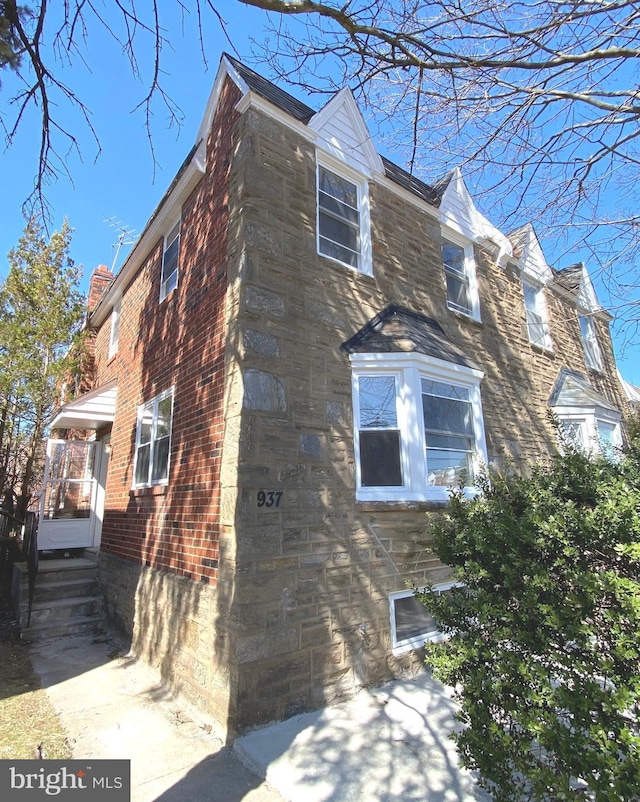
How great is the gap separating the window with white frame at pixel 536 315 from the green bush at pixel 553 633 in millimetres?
7898

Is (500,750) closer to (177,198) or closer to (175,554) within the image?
(175,554)

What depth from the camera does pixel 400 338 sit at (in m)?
6.06

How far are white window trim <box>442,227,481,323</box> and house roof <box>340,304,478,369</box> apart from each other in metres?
1.81

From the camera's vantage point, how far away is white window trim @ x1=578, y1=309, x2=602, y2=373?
12.8 m

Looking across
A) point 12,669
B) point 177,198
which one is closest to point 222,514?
point 12,669

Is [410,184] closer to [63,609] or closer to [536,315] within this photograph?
[536,315]

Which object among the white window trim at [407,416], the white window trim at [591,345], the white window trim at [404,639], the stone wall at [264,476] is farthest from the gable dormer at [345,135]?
the white window trim at [591,345]

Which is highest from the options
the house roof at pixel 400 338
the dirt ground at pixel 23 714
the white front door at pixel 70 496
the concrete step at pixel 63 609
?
the house roof at pixel 400 338

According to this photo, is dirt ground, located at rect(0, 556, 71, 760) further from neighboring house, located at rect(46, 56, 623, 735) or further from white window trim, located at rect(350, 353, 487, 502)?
white window trim, located at rect(350, 353, 487, 502)

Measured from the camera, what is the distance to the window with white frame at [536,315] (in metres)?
10.5

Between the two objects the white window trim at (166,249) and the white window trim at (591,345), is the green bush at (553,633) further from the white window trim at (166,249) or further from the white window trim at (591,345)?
the white window trim at (591,345)

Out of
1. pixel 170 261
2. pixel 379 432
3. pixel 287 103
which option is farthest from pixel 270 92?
pixel 379 432

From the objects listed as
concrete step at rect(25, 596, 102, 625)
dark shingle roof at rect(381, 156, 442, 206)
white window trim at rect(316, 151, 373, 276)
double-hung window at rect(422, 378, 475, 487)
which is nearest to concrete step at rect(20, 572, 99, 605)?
concrete step at rect(25, 596, 102, 625)

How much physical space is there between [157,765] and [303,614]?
1.65 m
